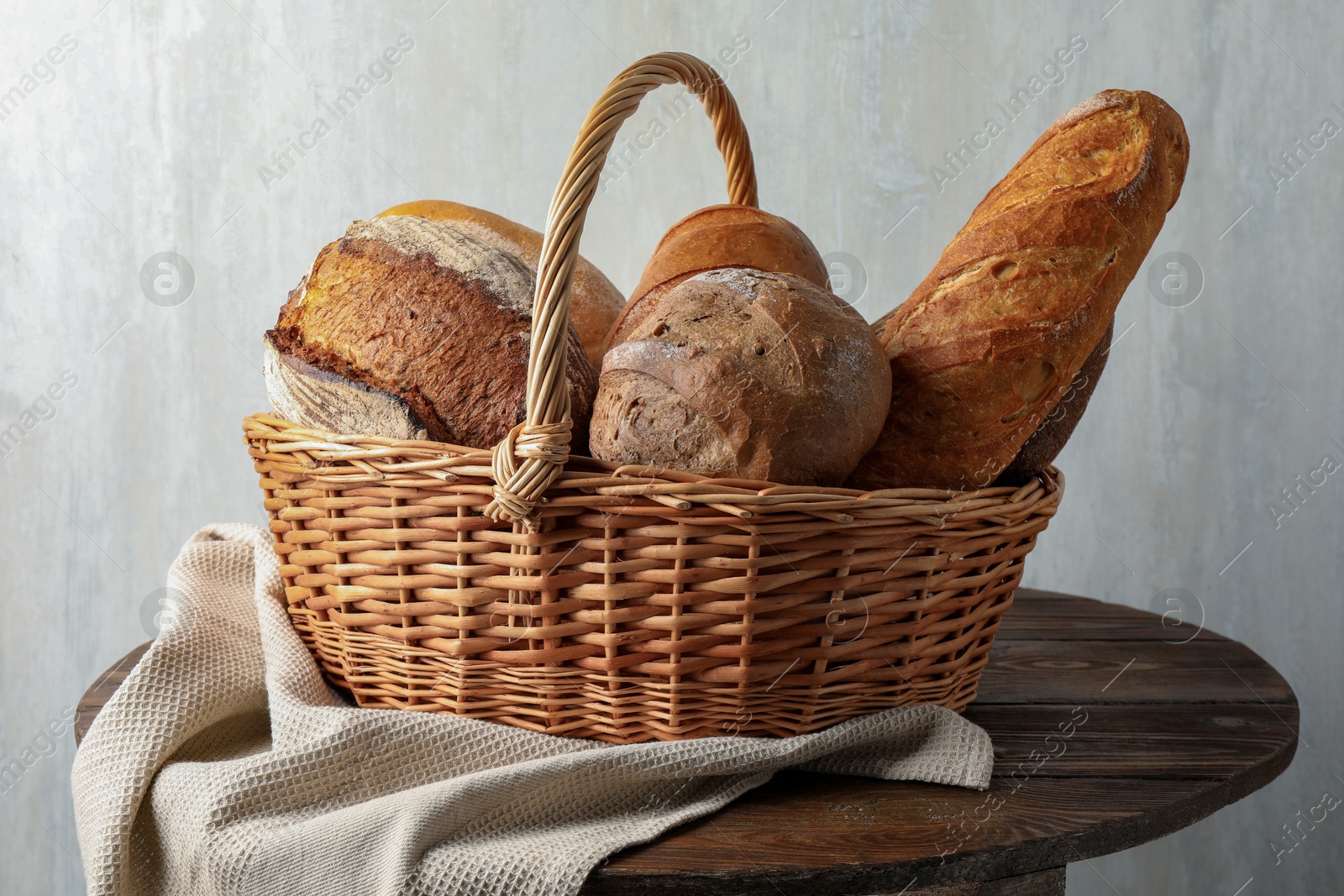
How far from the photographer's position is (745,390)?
3.04ft

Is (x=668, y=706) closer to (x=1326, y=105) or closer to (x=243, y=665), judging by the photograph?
(x=243, y=665)

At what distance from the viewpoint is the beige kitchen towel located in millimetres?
830

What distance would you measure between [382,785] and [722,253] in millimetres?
711

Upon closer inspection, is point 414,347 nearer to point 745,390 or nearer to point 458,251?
point 458,251

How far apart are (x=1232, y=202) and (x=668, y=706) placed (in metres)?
1.74

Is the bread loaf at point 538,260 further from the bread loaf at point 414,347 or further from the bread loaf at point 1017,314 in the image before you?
the bread loaf at point 1017,314

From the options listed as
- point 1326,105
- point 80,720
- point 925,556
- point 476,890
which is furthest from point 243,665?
point 1326,105

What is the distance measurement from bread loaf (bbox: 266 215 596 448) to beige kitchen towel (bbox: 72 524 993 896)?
0.96ft

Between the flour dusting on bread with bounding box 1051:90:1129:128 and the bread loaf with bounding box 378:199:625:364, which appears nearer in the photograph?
the flour dusting on bread with bounding box 1051:90:1129:128

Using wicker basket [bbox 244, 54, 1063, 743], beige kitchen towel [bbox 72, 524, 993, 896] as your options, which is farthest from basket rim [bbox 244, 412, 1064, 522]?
beige kitchen towel [bbox 72, 524, 993, 896]

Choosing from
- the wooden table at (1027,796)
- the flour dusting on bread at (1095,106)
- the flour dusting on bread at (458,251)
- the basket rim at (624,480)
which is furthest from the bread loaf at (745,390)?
the flour dusting on bread at (1095,106)

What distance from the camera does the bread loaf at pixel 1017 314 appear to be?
107cm

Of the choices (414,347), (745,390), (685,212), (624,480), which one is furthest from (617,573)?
(685,212)

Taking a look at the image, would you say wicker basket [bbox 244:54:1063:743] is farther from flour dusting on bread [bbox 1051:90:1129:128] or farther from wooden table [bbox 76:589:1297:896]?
flour dusting on bread [bbox 1051:90:1129:128]
